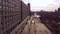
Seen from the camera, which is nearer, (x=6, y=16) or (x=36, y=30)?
(x=6, y=16)

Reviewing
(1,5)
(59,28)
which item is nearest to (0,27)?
(1,5)

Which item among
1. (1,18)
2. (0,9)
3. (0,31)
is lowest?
(0,31)

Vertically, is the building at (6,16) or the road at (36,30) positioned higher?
the building at (6,16)

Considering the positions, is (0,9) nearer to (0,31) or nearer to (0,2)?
(0,2)

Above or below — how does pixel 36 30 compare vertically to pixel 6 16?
below

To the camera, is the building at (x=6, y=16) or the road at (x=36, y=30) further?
the road at (x=36, y=30)

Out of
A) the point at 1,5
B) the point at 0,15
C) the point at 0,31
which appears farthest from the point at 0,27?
the point at 1,5

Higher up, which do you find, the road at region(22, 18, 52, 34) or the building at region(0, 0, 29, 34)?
the building at region(0, 0, 29, 34)

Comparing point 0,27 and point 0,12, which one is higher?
point 0,12

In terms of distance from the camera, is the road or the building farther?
the road

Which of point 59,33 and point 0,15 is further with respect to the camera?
point 0,15
